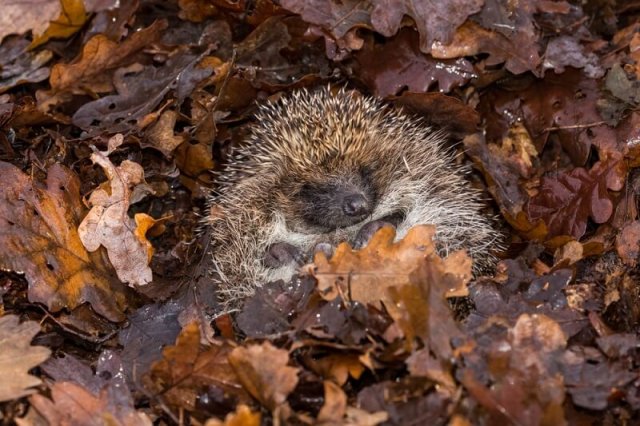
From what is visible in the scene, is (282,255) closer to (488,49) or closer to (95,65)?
(95,65)

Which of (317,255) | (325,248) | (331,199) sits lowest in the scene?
(325,248)

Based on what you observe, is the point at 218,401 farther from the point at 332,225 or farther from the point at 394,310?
the point at 332,225

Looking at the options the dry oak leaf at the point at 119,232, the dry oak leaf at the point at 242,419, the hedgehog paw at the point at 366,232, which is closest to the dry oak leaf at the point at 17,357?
the dry oak leaf at the point at 119,232

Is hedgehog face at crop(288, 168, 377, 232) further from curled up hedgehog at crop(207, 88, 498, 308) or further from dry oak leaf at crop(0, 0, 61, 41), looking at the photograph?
dry oak leaf at crop(0, 0, 61, 41)

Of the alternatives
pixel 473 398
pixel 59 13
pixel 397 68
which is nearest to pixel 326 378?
pixel 473 398

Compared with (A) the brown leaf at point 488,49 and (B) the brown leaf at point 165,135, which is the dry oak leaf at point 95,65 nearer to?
(B) the brown leaf at point 165,135

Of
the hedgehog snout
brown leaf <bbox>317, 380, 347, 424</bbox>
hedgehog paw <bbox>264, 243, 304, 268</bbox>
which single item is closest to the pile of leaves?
brown leaf <bbox>317, 380, 347, 424</bbox>

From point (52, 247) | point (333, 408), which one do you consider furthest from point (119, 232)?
point (333, 408)
